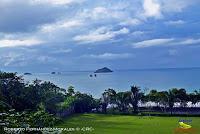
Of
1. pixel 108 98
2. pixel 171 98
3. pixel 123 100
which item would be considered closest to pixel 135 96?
pixel 123 100

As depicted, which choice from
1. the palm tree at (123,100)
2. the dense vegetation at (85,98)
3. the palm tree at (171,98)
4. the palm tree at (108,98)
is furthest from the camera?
the palm tree at (108,98)

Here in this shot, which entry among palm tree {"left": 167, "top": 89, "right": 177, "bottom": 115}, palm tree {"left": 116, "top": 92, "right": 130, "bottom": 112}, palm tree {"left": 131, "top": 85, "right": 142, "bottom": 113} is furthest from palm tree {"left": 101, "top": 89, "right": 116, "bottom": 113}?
palm tree {"left": 167, "top": 89, "right": 177, "bottom": 115}

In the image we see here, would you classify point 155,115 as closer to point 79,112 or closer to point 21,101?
point 79,112

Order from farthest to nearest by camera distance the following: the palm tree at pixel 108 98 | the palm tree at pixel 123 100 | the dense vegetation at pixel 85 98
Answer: the palm tree at pixel 108 98
the palm tree at pixel 123 100
the dense vegetation at pixel 85 98

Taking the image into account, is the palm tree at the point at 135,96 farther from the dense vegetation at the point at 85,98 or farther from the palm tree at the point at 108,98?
the palm tree at the point at 108,98

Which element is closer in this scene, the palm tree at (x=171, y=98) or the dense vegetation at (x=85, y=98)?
the dense vegetation at (x=85, y=98)

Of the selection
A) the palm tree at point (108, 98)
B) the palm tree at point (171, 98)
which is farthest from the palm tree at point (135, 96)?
the palm tree at point (171, 98)

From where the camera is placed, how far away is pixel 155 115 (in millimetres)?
56781

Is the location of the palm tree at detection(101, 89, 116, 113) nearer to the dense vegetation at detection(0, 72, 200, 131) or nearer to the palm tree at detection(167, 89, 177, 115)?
the dense vegetation at detection(0, 72, 200, 131)

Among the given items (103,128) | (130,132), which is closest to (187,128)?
(130,132)

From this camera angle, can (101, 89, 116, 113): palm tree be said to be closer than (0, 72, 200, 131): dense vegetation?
No

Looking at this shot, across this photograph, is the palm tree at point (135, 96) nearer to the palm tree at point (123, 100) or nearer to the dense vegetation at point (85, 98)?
the dense vegetation at point (85, 98)

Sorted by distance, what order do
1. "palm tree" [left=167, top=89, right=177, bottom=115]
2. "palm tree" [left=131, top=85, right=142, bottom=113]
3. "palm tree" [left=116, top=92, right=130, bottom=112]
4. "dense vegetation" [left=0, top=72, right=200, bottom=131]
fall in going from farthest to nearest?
"palm tree" [left=116, top=92, right=130, bottom=112] < "palm tree" [left=131, top=85, right=142, bottom=113] < "palm tree" [left=167, top=89, right=177, bottom=115] < "dense vegetation" [left=0, top=72, right=200, bottom=131]

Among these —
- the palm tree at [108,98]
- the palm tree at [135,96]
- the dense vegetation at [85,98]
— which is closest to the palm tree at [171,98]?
the dense vegetation at [85,98]
